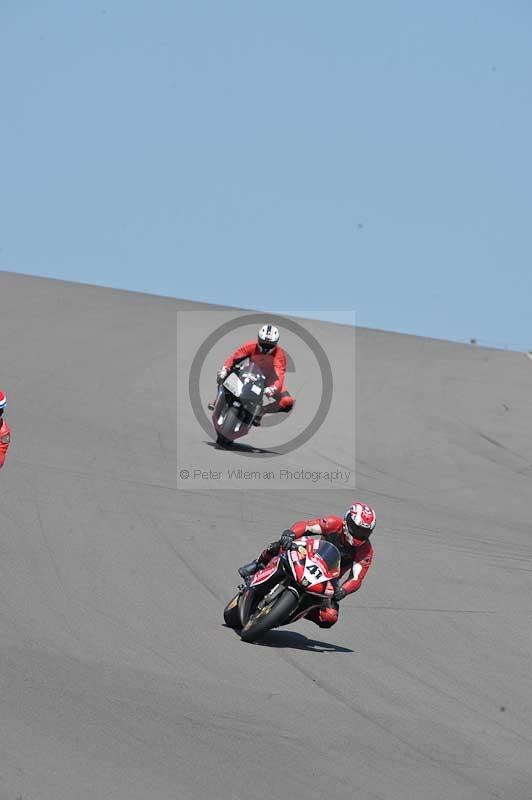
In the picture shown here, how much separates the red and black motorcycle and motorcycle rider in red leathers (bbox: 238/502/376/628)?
0.31 ft

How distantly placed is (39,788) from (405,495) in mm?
12158

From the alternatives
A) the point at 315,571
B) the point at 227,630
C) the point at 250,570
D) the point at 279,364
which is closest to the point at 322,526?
the point at 250,570

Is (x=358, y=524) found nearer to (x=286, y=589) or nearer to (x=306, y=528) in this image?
(x=306, y=528)

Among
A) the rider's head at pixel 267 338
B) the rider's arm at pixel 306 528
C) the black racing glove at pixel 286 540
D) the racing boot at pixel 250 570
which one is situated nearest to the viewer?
the black racing glove at pixel 286 540

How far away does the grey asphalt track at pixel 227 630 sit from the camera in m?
7.53

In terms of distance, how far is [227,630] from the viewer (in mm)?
10828

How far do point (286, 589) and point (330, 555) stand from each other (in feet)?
1.74

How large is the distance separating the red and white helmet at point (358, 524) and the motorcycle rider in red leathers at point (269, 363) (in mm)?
7681

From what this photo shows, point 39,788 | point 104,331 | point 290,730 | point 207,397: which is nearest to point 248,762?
point 290,730

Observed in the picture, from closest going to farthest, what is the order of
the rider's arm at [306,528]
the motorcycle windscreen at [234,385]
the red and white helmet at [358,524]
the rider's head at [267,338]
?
the rider's arm at [306,528], the red and white helmet at [358,524], the motorcycle windscreen at [234,385], the rider's head at [267,338]

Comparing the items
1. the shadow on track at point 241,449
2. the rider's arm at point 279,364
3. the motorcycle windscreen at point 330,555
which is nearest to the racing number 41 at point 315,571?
the motorcycle windscreen at point 330,555

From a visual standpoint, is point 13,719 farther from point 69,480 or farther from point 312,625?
point 69,480

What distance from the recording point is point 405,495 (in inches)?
727

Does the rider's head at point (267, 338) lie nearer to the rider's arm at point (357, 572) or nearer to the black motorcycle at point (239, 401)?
the black motorcycle at point (239, 401)
